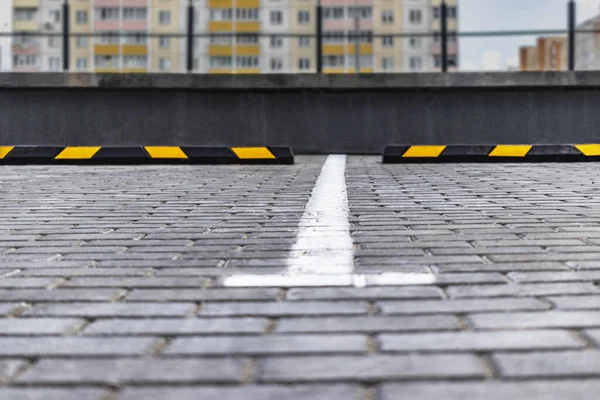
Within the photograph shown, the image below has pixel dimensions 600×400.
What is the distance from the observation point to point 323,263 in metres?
3.32

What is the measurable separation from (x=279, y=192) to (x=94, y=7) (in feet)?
37.9

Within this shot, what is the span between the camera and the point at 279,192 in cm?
707

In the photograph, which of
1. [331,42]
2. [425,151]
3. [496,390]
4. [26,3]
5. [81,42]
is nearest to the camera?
[496,390]

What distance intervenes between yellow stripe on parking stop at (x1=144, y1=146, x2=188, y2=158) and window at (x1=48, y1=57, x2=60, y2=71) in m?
3.79

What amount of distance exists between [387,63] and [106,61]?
638 centimetres

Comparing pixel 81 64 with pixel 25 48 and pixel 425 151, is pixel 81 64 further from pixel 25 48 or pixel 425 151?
pixel 425 151

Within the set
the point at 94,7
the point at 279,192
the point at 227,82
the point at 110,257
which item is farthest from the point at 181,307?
the point at 94,7

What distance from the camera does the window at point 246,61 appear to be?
1513 cm

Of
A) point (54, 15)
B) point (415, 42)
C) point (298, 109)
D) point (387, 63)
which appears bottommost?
point (298, 109)

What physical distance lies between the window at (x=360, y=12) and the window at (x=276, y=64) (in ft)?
5.79

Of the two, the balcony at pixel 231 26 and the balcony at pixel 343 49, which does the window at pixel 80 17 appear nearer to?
the balcony at pixel 231 26

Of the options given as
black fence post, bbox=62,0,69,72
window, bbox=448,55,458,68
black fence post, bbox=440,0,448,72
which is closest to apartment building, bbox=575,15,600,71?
window, bbox=448,55,458,68

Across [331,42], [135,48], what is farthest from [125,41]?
[135,48]

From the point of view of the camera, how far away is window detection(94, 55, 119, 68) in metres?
15.1
